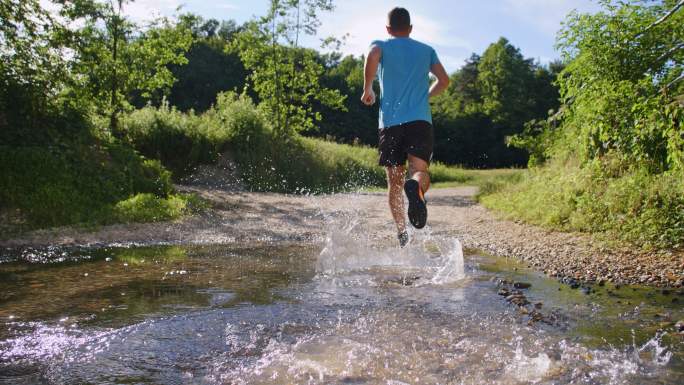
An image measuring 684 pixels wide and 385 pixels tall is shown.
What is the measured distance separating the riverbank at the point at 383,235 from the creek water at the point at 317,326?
0.70m

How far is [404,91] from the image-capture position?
16.3ft

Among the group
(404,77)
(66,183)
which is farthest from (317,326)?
(66,183)

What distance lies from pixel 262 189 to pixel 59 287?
10.9m

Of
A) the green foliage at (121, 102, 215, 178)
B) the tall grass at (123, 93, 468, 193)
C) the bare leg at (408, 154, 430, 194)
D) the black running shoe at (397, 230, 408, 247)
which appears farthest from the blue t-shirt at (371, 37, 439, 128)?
the green foliage at (121, 102, 215, 178)

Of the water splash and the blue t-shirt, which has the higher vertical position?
the blue t-shirt

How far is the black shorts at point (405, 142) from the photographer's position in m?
4.98

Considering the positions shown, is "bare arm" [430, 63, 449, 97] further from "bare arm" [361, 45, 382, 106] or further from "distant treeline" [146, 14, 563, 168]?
"distant treeline" [146, 14, 563, 168]

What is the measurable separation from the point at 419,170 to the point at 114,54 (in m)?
10.4

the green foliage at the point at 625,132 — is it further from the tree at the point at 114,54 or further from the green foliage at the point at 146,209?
the tree at the point at 114,54

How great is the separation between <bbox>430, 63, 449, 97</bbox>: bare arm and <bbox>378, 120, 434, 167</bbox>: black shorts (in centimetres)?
40

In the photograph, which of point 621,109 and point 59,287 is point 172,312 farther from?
point 621,109

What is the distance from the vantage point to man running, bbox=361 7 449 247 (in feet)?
16.3

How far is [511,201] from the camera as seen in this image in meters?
10.3

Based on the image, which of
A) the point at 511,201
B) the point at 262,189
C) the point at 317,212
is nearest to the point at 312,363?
the point at 317,212
